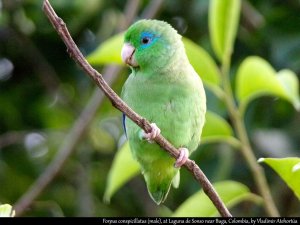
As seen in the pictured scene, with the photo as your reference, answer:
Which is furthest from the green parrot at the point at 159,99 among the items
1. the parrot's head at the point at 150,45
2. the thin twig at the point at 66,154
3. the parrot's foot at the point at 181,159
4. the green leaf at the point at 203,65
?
the thin twig at the point at 66,154

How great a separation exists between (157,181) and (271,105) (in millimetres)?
1632

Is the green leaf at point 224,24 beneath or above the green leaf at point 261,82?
above

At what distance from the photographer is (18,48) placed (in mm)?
3549

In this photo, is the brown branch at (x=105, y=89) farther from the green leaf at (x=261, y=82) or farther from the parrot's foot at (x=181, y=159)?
the green leaf at (x=261, y=82)

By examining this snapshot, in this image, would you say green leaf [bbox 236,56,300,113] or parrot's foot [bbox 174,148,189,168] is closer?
parrot's foot [bbox 174,148,189,168]

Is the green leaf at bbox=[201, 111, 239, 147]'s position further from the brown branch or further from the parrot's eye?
the brown branch

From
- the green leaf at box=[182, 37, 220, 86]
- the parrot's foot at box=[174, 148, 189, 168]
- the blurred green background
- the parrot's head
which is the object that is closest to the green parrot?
the parrot's head

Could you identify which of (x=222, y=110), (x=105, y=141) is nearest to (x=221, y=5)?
(x=222, y=110)

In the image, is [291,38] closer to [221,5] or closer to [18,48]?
[221,5]

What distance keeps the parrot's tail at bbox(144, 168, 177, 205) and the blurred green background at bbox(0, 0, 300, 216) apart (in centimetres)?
134

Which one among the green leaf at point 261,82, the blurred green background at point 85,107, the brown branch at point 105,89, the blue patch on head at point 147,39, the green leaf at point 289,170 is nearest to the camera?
the brown branch at point 105,89

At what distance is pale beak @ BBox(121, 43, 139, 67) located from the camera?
1687mm

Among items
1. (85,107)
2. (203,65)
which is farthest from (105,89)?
(85,107)

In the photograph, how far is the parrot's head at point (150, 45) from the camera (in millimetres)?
1722
